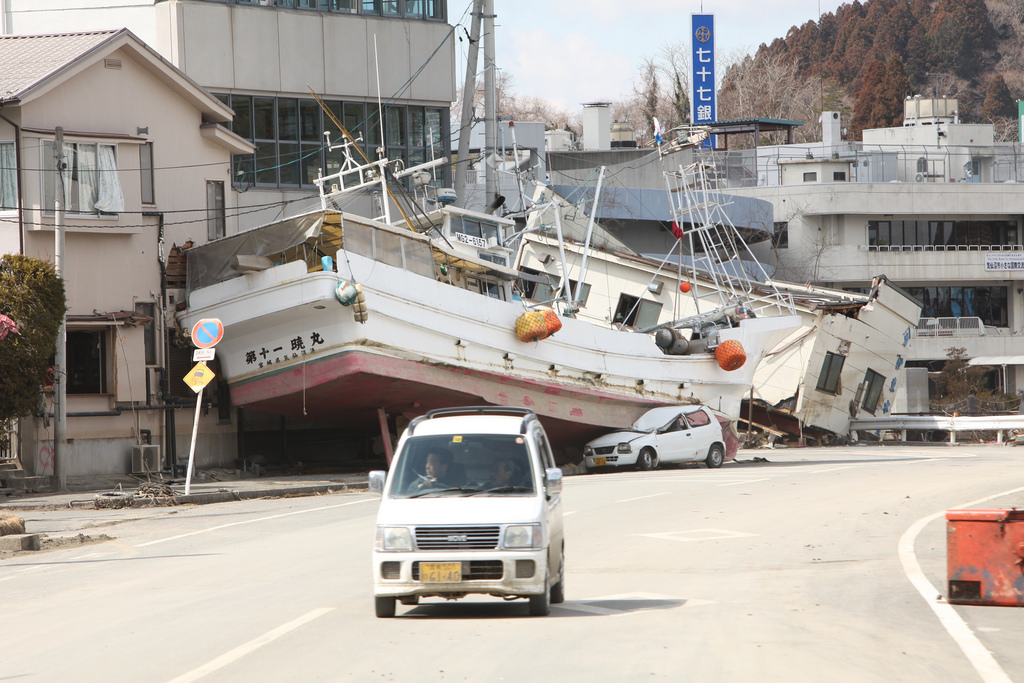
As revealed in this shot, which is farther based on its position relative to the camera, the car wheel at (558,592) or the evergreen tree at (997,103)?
the evergreen tree at (997,103)

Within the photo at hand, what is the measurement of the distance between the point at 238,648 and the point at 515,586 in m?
2.12

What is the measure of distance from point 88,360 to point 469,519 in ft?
59.4

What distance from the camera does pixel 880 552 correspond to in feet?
45.5

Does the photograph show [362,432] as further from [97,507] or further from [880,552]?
[880,552]

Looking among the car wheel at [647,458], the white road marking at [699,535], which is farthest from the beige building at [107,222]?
the white road marking at [699,535]

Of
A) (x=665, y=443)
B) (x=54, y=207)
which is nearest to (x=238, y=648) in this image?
(x=54, y=207)

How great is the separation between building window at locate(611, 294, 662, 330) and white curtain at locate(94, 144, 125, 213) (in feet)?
60.9

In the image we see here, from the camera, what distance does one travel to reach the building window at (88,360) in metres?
25.3

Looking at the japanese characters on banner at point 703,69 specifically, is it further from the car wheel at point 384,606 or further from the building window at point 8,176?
the car wheel at point 384,606

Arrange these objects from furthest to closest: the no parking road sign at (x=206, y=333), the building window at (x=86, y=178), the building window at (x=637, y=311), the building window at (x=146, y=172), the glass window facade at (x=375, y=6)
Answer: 1. the building window at (x=637, y=311)
2. the glass window facade at (x=375, y=6)
3. the building window at (x=146, y=172)
4. the building window at (x=86, y=178)
5. the no parking road sign at (x=206, y=333)

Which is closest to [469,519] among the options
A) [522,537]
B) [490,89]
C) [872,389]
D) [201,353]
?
[522,537]

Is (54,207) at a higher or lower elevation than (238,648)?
higher

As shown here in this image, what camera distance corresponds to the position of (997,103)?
11438 cm

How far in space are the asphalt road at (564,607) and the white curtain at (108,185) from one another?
25.1 ft
